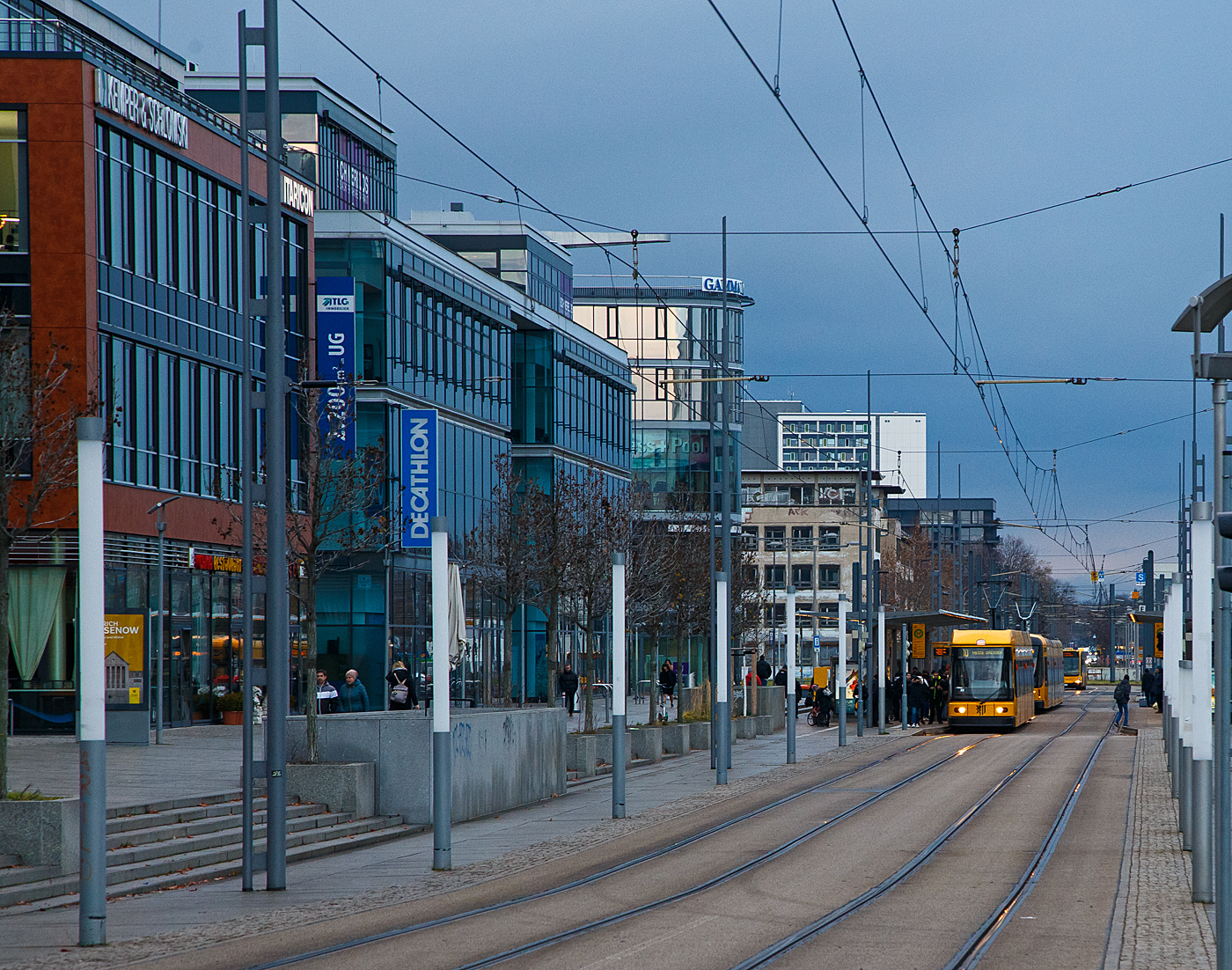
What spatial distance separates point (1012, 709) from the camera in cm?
5166

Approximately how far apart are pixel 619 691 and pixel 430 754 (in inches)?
116

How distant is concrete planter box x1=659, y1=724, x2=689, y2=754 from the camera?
3859 cm

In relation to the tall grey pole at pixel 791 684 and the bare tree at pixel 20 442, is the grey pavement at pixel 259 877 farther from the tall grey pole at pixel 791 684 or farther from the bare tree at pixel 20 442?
the bare tree at pixel 20 442

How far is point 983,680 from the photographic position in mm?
51375

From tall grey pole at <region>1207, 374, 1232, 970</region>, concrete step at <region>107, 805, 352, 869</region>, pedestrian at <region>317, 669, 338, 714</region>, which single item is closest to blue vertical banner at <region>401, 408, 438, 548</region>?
pedestrian at <region>317, 669, 338, 714</region>

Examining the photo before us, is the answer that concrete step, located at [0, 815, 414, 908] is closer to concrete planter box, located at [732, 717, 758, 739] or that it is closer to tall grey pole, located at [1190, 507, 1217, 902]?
tall grey pole, located at [1190, 507, 1217, 902]

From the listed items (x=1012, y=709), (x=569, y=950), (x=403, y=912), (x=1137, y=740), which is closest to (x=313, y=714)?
(x=403, y=912)

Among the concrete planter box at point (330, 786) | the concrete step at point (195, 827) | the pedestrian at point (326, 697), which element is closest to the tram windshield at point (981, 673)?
the pedestrian at point (326, 697)

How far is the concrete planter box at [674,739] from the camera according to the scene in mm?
38594

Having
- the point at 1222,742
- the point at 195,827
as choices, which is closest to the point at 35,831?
the point at 195,827

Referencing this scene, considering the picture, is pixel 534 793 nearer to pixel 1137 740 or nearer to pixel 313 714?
pixel 313 714

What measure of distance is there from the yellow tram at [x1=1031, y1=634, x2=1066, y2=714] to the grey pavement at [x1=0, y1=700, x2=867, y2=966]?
83.6 ft

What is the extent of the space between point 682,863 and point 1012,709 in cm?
3503

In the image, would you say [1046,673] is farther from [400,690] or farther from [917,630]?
[400,690]
